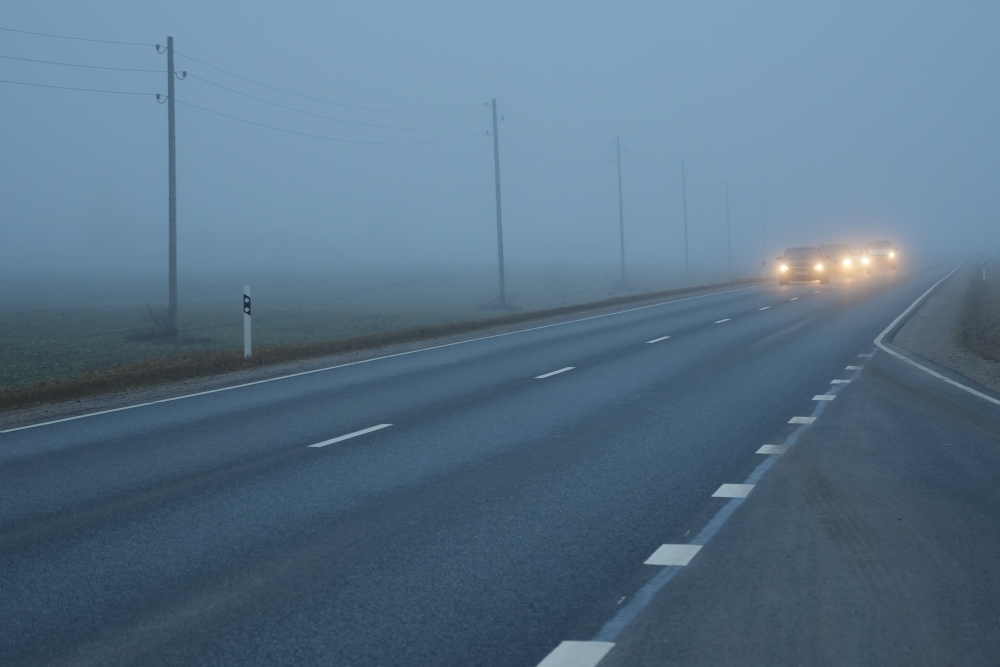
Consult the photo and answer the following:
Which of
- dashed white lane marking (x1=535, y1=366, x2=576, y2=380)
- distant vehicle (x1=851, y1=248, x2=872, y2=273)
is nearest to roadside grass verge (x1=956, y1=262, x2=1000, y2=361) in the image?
dashed white lane marking (x1=535, y1=366, x2=576, y2=380)

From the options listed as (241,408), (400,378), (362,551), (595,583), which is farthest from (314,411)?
(595,583)

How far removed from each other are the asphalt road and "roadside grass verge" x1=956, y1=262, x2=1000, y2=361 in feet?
20.4

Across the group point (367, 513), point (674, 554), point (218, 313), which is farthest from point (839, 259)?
point (674, 554)

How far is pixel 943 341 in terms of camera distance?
73.3 ft

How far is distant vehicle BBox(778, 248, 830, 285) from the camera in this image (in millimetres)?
53562

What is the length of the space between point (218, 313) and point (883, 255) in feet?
156

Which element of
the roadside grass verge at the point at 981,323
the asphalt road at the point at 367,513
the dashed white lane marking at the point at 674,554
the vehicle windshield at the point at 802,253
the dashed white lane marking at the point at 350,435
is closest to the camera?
the asphalt road at the point at 367,513

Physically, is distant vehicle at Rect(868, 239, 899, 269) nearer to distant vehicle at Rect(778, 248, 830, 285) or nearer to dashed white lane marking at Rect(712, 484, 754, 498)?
distant vehicle at Rect(778, 248, 830, 285)

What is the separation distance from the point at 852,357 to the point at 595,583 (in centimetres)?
1442

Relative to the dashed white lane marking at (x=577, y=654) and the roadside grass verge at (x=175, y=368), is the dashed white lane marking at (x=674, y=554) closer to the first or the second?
the dashed white lane marking at (x=577, y=654)

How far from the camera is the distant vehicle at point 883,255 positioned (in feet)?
245

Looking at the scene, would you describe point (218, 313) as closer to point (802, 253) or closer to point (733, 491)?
point (802, 253)

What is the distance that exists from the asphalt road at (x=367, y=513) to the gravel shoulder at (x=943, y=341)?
2.48 meters

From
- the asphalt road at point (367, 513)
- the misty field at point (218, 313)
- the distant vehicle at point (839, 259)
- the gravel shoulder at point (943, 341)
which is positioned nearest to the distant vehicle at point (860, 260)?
the distant vehicle at point (839, 259)
